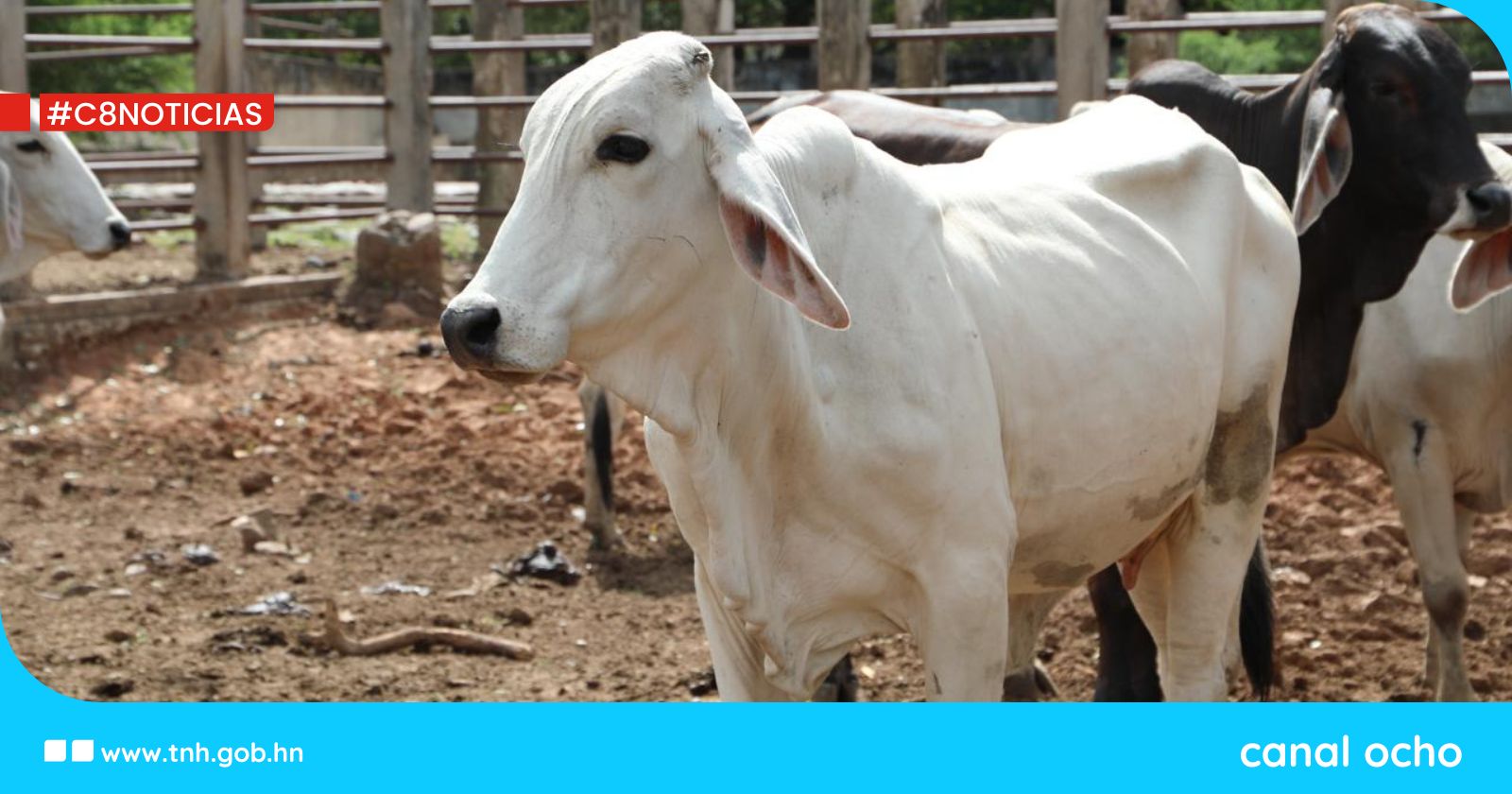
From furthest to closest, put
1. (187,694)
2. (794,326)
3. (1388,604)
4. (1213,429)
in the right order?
(1388,604) → (187,694) → (1213,429) → (794,326)

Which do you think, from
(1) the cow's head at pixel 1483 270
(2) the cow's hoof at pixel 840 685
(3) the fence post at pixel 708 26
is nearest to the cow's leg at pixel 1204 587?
(1) the cow's head at pixel 1483 270

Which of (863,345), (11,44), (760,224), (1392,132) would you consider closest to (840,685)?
(1392,132)

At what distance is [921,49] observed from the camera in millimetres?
9805

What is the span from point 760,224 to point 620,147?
0.72 feet

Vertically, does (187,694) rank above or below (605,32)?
below

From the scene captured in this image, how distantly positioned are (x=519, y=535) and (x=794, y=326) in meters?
3.74

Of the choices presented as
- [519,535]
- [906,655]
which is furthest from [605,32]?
[906,655]

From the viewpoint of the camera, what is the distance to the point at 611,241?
8.41ft

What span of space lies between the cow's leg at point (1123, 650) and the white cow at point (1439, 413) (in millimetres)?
986

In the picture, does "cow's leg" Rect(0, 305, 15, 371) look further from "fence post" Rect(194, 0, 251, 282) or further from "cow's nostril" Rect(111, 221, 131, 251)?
"fence post" Rect(194, 0, 251, 282)

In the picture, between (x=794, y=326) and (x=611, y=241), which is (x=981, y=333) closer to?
(x=794, y=326)

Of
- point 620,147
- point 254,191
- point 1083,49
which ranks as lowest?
point 254,191

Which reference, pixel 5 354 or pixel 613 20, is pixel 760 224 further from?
pixel 613 20

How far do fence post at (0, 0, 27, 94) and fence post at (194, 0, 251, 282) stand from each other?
3.70ft
